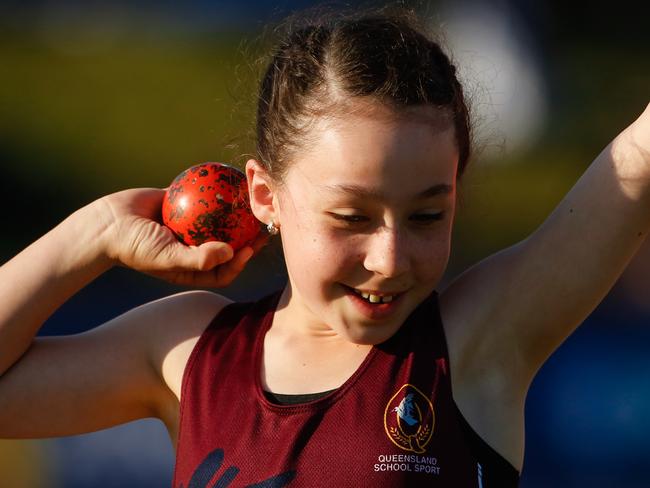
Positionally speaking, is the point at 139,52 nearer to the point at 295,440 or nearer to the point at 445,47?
the point at 445,47

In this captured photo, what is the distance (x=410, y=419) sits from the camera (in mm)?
2205

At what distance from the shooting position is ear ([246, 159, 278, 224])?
2.49m

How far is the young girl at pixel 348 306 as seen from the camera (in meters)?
2.17

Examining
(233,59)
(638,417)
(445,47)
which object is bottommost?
(638,417)

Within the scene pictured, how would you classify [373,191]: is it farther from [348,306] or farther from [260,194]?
[260,194]

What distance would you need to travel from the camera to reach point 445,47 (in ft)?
8.52

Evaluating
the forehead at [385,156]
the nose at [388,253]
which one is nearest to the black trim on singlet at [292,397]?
the nose at [388,253]

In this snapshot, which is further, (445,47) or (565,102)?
(565,102)

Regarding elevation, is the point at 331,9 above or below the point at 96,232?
above

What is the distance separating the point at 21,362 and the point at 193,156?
4.63 m

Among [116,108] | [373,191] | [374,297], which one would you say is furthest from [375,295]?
[116,108]

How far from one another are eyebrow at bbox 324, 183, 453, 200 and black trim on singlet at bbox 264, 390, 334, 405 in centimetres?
49

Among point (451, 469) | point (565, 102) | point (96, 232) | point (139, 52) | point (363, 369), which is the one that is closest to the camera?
point (451, 469)

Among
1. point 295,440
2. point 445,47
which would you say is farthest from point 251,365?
point 445,47
